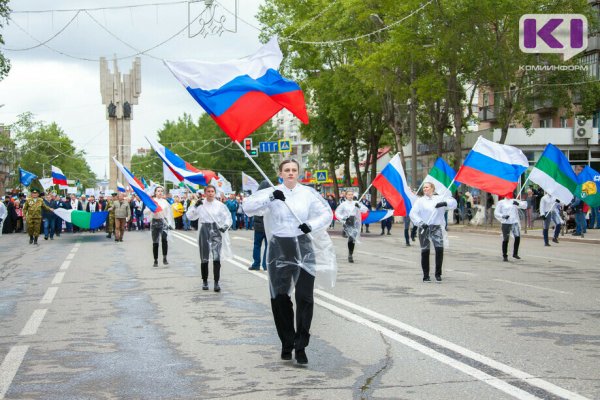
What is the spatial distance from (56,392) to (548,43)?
2019cm

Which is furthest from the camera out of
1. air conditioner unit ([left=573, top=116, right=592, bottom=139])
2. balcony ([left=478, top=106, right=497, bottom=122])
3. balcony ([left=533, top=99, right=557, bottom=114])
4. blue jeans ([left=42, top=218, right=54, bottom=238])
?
balcony ([left=478, top=106, right=497, bottom=122])

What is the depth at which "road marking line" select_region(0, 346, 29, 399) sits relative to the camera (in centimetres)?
685

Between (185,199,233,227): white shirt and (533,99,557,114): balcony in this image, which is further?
(533,99,557,114): balcony

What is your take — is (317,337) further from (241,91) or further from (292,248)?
(241,91)

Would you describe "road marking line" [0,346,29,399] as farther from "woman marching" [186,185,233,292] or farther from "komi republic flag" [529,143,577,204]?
"komi republic flag" [529,143,577,204]

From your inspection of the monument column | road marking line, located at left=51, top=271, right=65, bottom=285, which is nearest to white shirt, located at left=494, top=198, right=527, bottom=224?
road marking line, located at left=51, top=271, right=65, bottom=285

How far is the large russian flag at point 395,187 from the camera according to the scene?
830 inches

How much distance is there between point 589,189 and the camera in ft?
101

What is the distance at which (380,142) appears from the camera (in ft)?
204

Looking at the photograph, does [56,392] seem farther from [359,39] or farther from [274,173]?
[274,173]

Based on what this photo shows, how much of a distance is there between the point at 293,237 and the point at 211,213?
6.15 m

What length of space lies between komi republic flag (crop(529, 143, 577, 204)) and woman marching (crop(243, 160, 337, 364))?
49.9 ft

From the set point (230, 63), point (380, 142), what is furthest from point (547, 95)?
point (230, 63)

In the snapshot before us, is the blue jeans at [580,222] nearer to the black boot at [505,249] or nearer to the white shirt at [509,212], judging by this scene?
the black boot at [505,249]
